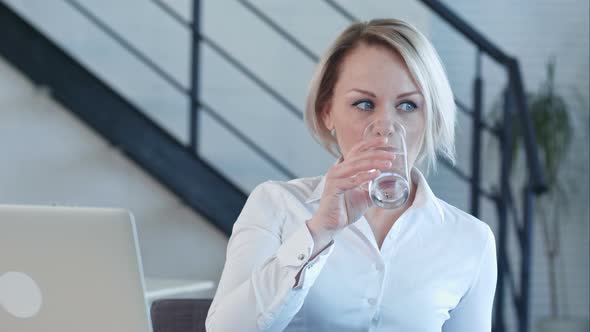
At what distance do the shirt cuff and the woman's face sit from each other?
0.84 ft

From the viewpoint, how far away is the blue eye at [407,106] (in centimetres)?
160

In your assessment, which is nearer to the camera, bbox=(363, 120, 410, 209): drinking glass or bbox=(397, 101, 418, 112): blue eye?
bbox=(363, 120, 410, 209): drinking glass

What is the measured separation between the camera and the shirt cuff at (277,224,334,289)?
1400 mm

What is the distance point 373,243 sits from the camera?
1663 mm

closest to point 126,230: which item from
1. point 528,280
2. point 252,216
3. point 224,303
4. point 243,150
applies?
point 224,303

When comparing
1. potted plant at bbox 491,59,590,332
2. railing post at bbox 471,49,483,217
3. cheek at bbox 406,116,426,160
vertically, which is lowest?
cheek at bbox 406,116,426,160

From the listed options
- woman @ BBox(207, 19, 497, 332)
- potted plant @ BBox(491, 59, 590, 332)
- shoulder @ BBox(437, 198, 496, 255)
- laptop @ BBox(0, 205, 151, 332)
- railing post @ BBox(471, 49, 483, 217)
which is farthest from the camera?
potted plant @ BBox(491, 59, 590, 332)

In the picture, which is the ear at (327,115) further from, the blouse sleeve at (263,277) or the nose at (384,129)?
the nose at (384,129)

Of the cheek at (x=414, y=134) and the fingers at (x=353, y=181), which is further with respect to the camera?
the cheek at (x=414, y=134)

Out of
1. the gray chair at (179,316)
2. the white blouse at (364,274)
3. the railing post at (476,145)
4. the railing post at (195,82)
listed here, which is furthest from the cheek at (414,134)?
the railing post at (195,82)

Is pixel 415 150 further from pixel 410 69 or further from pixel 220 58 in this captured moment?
pixel 220 58

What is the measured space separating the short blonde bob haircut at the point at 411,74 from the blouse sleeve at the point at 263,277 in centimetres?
28

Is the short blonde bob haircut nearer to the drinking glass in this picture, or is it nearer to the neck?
the neck

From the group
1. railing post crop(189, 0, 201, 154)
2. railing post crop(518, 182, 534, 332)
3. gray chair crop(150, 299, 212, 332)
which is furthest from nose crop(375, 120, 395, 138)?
railing post crop(189, 0, 201, 154)
